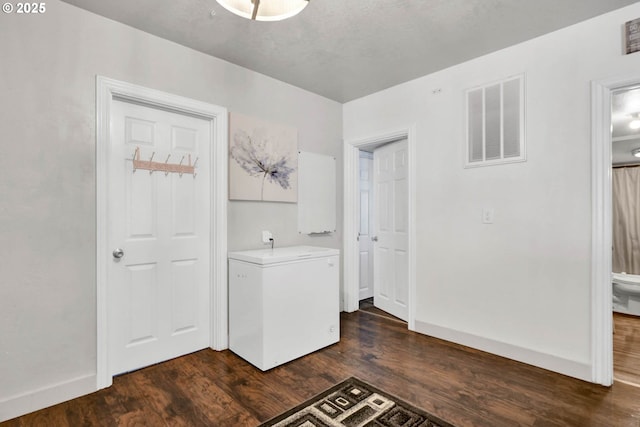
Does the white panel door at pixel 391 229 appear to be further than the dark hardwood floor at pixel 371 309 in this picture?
No

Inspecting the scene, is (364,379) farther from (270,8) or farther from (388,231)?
(270,8)

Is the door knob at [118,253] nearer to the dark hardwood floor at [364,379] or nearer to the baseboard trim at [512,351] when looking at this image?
the dark hardwood floor at [364,379]

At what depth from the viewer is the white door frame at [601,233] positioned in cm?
208

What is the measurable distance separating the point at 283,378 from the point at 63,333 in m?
1.44

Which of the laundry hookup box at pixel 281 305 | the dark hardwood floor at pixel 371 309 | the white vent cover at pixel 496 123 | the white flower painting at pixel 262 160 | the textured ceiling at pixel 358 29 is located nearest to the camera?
the textured ceiling at pixel 358 29

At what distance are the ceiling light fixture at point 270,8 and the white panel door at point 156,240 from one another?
1.41 meters

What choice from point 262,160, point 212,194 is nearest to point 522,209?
point 262,160

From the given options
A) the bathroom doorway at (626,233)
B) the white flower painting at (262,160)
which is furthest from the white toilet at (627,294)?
the white flower painting at (262,160)

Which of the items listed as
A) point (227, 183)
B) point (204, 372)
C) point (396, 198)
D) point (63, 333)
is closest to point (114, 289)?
point (63, 333)

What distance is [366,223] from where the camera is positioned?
432 centimetres

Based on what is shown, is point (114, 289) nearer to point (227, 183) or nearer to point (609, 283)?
point (227, 183)

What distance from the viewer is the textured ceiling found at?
200 cm

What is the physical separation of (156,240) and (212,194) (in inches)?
22.6

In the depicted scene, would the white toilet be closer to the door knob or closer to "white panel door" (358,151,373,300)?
"white panel door" (358,151,373,300)
